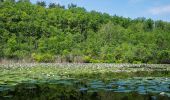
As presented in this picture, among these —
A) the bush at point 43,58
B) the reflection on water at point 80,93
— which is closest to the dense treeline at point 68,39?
the bush at point 43,58

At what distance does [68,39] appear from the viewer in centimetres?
8369

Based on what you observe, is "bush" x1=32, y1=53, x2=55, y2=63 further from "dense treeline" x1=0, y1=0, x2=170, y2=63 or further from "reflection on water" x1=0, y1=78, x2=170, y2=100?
"reflection on water" x1=0, y1=78, x2=170, y2=100

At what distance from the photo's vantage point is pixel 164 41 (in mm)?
87562

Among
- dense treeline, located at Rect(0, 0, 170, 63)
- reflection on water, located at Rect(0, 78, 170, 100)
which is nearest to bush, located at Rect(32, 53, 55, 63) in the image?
dense treeline, located at Rect(0, 0, 170, 63)

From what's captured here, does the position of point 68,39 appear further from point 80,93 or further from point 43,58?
point 80,93

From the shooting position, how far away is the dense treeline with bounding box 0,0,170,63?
67.2 meters

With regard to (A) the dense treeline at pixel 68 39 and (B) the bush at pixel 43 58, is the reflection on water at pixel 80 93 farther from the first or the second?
(B) the bush at pixel 43 58

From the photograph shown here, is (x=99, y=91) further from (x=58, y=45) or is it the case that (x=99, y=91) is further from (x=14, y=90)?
(x=58, y=45)

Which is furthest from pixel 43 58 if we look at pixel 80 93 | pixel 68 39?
pixel 80 93

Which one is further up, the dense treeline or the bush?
the dense treeline

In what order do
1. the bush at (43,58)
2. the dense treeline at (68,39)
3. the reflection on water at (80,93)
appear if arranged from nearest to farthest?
the reflection on water at (80,93) → the bush at (43,58) → the dense treeline at (68,39)

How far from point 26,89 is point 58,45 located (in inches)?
2495

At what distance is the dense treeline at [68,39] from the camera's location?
67175mm

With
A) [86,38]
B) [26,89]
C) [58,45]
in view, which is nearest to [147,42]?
[86,38]
